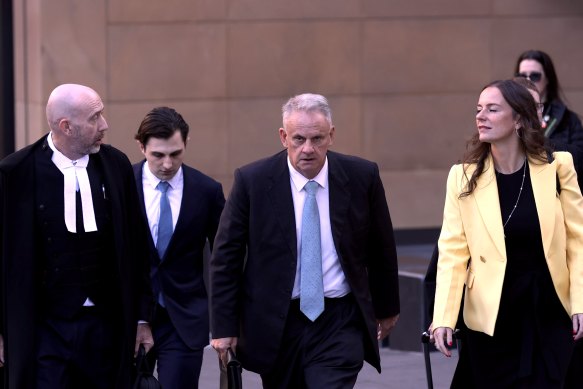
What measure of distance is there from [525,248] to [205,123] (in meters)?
7.43

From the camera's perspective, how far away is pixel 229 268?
6.41 m

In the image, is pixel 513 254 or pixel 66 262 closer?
pixel 66 262

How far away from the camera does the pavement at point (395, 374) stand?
9.48 meters

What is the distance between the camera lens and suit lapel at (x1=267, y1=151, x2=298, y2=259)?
20.8ft

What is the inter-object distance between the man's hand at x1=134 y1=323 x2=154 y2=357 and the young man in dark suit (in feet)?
0.69

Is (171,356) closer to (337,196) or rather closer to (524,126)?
(337,196)

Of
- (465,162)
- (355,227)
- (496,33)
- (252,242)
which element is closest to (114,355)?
(252,242)

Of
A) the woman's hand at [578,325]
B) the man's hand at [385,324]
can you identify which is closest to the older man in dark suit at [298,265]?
the man's hand at [385,324]

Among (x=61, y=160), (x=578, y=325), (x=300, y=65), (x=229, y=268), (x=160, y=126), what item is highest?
(x=300, y=65)

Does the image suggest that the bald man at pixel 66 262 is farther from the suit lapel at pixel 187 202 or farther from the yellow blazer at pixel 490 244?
the yellow blazer at pixel 490 244

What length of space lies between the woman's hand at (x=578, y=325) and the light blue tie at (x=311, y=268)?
3.96 feet

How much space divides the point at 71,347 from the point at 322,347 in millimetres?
1182

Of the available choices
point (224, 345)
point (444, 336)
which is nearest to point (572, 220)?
point (444, 336)

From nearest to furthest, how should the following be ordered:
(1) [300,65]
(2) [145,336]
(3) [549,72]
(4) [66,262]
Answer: (4) [66,262]
(2) [145,336]
(3) [549,72]
(1) [300,65]
